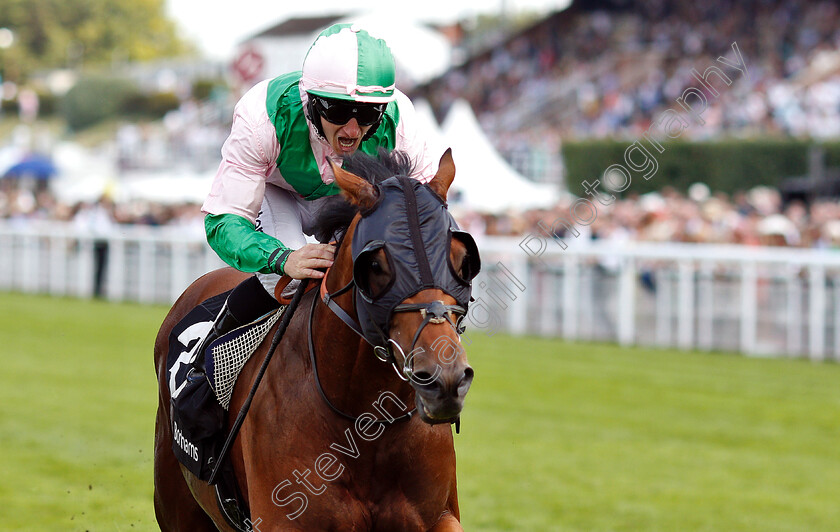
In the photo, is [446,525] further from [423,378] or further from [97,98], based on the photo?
[97,98]

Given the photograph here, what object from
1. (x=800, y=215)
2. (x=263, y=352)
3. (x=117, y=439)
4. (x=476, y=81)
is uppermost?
(x=476, y=81)

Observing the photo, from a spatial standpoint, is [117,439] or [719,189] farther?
[719,189]

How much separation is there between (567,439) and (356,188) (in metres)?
5.41

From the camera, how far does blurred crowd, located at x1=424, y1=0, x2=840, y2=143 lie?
20516mm

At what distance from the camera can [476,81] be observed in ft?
103

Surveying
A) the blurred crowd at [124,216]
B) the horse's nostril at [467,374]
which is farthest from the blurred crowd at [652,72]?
the horse's nostril at [467,374]

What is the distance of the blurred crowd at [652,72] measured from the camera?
20516mm

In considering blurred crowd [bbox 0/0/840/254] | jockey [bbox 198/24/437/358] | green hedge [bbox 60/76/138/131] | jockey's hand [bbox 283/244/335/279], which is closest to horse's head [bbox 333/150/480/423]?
jockey's hand [bbox 283/244/335/279]

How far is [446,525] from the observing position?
3.09 metres

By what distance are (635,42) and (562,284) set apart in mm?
16492

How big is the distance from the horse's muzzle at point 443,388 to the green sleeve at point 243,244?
755mm

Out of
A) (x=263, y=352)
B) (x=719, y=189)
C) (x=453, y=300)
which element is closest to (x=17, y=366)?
(x=263, y=352)

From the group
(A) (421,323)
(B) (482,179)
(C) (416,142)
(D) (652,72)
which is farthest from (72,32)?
(A) (421,323)

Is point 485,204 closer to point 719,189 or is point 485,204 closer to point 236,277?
point 719,189
